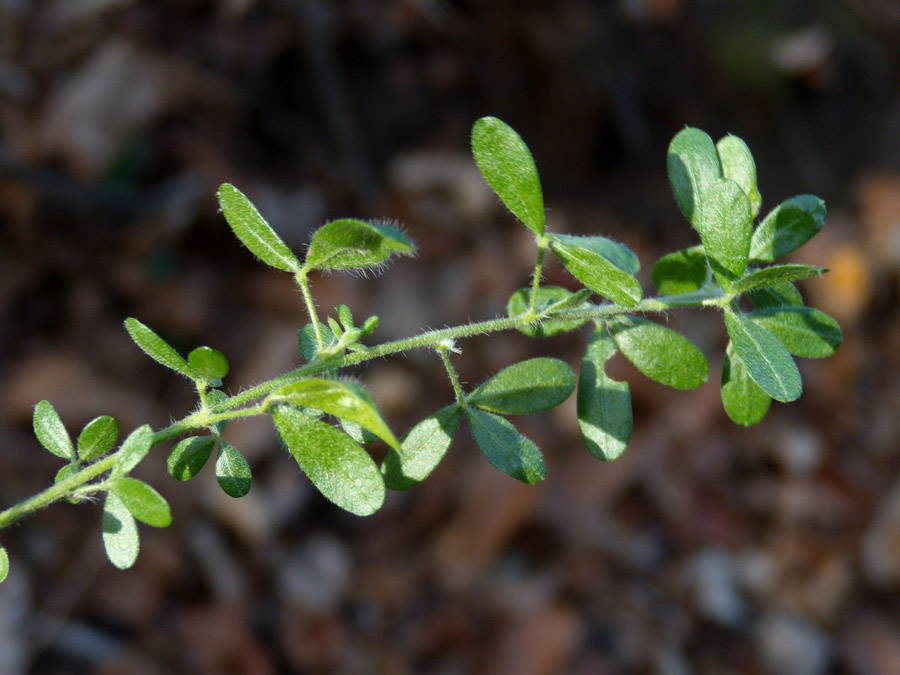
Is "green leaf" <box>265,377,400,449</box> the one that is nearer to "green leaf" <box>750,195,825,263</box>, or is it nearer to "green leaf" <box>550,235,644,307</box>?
"green leaf" <box>550,235,644,307</box>

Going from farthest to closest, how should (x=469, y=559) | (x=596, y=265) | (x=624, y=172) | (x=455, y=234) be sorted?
1. (x=624, y=172)
2. (x=455, y=234)
3. (x=469, y=559)
4. (x=596, y=265)

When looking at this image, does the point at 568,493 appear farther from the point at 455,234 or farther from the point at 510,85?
the point at 510,85

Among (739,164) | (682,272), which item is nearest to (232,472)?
(682,272)

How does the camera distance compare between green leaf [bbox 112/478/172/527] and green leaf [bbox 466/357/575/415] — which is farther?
green leaf [bbox 466/357/575/415]

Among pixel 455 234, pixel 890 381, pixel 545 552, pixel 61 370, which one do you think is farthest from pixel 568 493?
pixel 61 370

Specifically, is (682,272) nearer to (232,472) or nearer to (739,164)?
(739,164)

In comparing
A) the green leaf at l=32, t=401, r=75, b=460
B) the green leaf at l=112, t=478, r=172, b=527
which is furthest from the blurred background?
the green leaf at l=112, t=478, r=172, b=527
